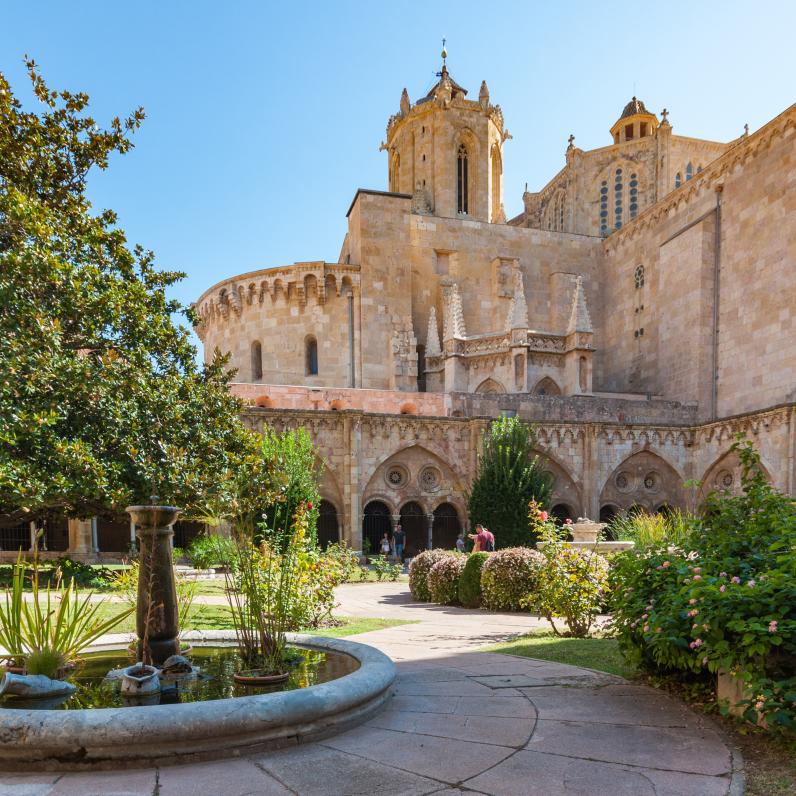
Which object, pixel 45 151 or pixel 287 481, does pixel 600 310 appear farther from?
pixel 45 151

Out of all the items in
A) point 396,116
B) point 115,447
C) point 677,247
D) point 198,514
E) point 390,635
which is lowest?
point 390,635

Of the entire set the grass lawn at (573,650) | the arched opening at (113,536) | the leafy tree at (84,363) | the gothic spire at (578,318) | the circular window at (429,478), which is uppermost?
the gothic spire at (578,318)

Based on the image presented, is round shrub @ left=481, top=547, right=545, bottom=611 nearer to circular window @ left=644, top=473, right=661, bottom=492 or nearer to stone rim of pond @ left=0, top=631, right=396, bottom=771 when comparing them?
stone rim of pond @ left=0, top=631, right=396, bottom=771

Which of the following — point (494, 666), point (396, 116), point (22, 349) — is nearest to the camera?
point (494, 666)

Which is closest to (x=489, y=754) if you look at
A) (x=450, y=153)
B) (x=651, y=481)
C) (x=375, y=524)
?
(x=375, y=524)

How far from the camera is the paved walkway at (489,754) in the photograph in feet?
9.70

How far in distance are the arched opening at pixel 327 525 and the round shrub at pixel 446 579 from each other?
9.78 m

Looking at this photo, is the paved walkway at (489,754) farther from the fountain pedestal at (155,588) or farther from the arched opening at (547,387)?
the arched opening at (547,387)

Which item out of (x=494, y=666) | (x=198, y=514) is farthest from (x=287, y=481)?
(x=494, y=666)

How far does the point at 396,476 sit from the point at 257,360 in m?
11.8

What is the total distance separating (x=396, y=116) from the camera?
3703 cm

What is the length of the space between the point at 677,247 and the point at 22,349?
25446mm

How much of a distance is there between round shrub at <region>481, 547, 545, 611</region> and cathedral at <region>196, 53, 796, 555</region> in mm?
10232

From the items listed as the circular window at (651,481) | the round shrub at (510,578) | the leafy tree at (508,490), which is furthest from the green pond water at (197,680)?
the circular window at (651,481)
